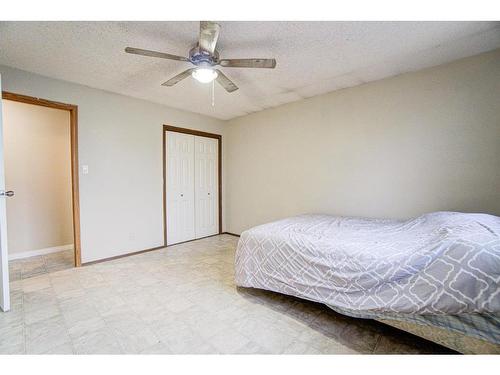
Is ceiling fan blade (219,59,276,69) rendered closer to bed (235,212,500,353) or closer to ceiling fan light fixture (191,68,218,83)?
ceiling fan light fixture (191,68,218,83)

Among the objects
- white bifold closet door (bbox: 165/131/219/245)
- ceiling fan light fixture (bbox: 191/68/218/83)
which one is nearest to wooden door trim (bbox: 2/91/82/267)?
white bifold closet door (bbox: 165/131/219/245)

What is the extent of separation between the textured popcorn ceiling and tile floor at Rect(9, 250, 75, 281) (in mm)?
2366

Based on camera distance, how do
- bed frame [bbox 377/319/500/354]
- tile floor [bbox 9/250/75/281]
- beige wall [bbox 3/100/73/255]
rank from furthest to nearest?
beige wall [bbox 3/100/73/255] < tile floor [bbox 9/250/75/281] < bed frame [bbox 377/319/500/354]

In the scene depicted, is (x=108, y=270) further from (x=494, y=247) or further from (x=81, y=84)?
(x=494, y=247)

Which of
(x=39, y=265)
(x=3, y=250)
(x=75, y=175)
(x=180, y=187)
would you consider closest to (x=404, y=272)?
(x=3, y=250)

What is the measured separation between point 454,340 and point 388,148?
203 cm

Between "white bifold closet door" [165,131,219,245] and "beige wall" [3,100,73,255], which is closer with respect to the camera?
"beige wall" [3,100,73,255]

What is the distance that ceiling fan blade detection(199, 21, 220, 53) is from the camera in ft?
5.00

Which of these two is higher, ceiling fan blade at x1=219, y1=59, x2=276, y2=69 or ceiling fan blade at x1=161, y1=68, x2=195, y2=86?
ceiling fan blade at x1=161, y1=68, x2=195, y2=86

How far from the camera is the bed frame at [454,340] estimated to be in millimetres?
1209
